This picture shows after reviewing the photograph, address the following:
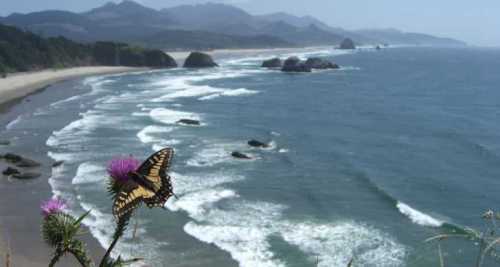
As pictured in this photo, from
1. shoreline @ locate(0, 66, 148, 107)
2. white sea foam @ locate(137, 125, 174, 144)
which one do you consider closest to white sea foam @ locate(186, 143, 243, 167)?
white sea foam @ locate(137, 125, 174, 144)

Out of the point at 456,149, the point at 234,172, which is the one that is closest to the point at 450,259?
the point at 234,172

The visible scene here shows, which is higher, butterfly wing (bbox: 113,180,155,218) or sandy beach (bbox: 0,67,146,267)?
butterfly wing (bbox: 113,180,155,218)

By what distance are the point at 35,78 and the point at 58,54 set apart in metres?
27.5

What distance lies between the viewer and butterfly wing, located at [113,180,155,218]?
12.2ft

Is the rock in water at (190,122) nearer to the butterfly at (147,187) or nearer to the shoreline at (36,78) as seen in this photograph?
the shoreline at (36,78)

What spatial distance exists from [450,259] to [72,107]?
50.1 meters

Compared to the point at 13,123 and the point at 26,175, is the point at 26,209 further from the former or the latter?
the point at 13,123

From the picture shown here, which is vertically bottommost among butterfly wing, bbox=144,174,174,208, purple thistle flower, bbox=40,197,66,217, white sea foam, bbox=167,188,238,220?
white sea foam, bbox=167,188,238,220

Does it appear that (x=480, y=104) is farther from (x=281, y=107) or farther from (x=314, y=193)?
(x=314, y=193)

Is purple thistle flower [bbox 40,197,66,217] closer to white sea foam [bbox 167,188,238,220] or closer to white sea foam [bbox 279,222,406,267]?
white sea foam [bbox 279,222,406,267]

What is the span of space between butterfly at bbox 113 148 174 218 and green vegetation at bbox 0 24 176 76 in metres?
100

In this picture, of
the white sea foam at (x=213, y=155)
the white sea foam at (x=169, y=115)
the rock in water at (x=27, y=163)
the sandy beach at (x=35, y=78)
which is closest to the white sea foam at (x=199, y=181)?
the white sea foam at (x=213, y=155)

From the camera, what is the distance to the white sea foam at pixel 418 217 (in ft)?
88.2

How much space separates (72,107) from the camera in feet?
215
